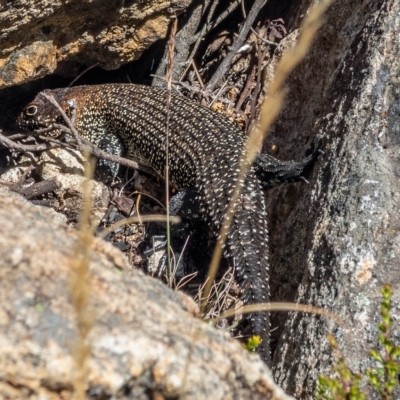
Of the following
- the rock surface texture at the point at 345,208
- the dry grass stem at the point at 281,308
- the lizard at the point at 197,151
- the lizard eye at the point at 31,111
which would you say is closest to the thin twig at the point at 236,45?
the lizard at the point at 197,151

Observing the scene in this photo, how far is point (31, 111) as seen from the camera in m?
5.69

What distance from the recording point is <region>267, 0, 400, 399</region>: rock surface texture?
10.5 feet

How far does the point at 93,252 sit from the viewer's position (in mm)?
2045

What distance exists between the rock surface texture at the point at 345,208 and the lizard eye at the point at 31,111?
7.31 ft

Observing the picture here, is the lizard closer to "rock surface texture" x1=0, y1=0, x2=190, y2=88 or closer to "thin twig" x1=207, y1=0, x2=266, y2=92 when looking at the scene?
"thin twig" x1=207, y1=0, x2=266, y2=92

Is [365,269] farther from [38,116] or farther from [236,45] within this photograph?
[38,116]

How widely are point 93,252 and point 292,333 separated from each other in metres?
1.70

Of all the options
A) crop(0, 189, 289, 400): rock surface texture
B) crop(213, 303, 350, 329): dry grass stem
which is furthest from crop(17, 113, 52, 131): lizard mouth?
crop(0, 189, 289, 400): rock surface texture

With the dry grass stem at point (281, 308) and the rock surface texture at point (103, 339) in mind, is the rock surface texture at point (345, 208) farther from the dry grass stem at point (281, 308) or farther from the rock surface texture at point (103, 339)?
the rock surface texture at point (103, 339)

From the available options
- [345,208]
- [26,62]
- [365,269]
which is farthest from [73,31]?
[365,269]

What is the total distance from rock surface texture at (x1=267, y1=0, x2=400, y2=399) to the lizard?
169mm

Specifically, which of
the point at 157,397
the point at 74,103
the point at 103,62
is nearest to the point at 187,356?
the point at 157,397

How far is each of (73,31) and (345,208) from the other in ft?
8.04

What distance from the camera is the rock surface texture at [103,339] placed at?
165cm
